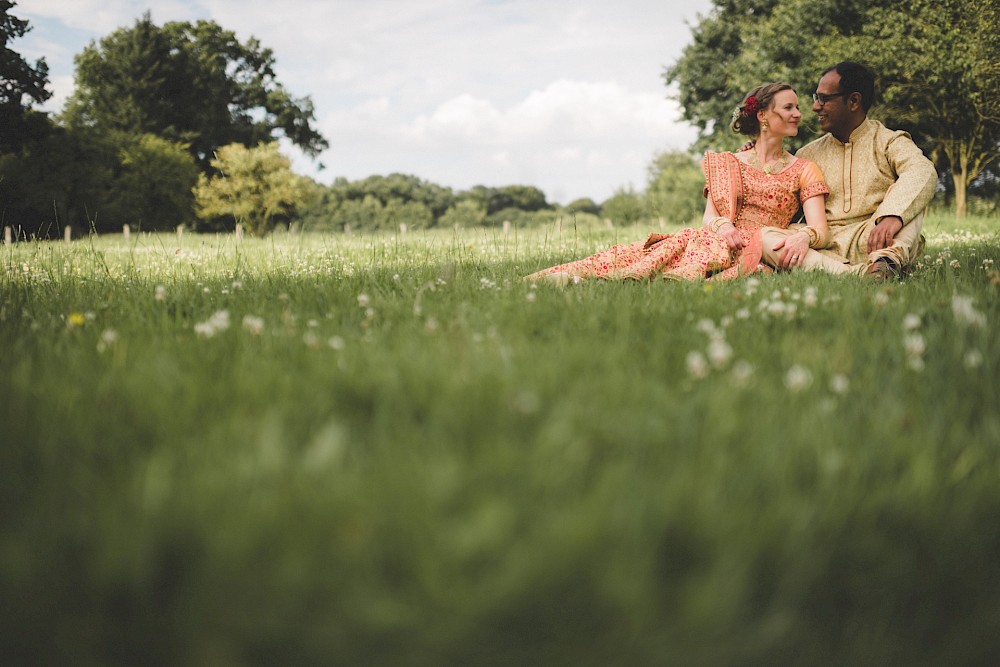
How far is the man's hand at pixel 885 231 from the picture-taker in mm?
4867

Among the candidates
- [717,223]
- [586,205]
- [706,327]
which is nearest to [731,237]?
[717,223]

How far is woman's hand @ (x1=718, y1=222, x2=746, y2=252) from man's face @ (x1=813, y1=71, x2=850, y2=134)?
4.35 ft

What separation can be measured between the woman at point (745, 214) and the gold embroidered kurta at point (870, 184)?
0.63ft

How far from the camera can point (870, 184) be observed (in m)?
5.49

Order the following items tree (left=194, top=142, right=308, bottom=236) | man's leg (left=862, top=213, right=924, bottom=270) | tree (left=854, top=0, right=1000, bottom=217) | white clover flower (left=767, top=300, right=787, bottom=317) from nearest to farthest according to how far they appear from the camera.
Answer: white clover flower (left=767, top=300, right=787, bottom=317)
man's leg (left=862, top=213, right=924, bottom=270)
tree (left=854, top=0, right=1000, bottom=217)
tree (left=194, top=142, right=308, bottom=236)

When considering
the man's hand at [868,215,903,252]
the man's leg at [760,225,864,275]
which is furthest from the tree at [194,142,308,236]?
the man's hand at [868,215,903,252]

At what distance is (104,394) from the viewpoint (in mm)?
1722

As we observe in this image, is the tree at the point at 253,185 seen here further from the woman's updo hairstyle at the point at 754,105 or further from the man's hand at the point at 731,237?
the man's hand at the point at 731,237

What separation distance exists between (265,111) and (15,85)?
2666 centimetres

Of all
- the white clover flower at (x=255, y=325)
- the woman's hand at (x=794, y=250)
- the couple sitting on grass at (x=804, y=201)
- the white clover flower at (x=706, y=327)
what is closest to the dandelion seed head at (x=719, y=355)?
the white clover flower at (x=706, y=327)

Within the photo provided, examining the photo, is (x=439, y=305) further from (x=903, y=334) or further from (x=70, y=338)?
(x=903, y=334)

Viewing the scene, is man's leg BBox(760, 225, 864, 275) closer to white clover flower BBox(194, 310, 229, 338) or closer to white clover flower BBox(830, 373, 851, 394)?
white clover flower BBox(830, 373, 851, 394)


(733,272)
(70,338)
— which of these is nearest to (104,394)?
(70,338)

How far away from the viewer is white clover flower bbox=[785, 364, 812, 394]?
1.74m
